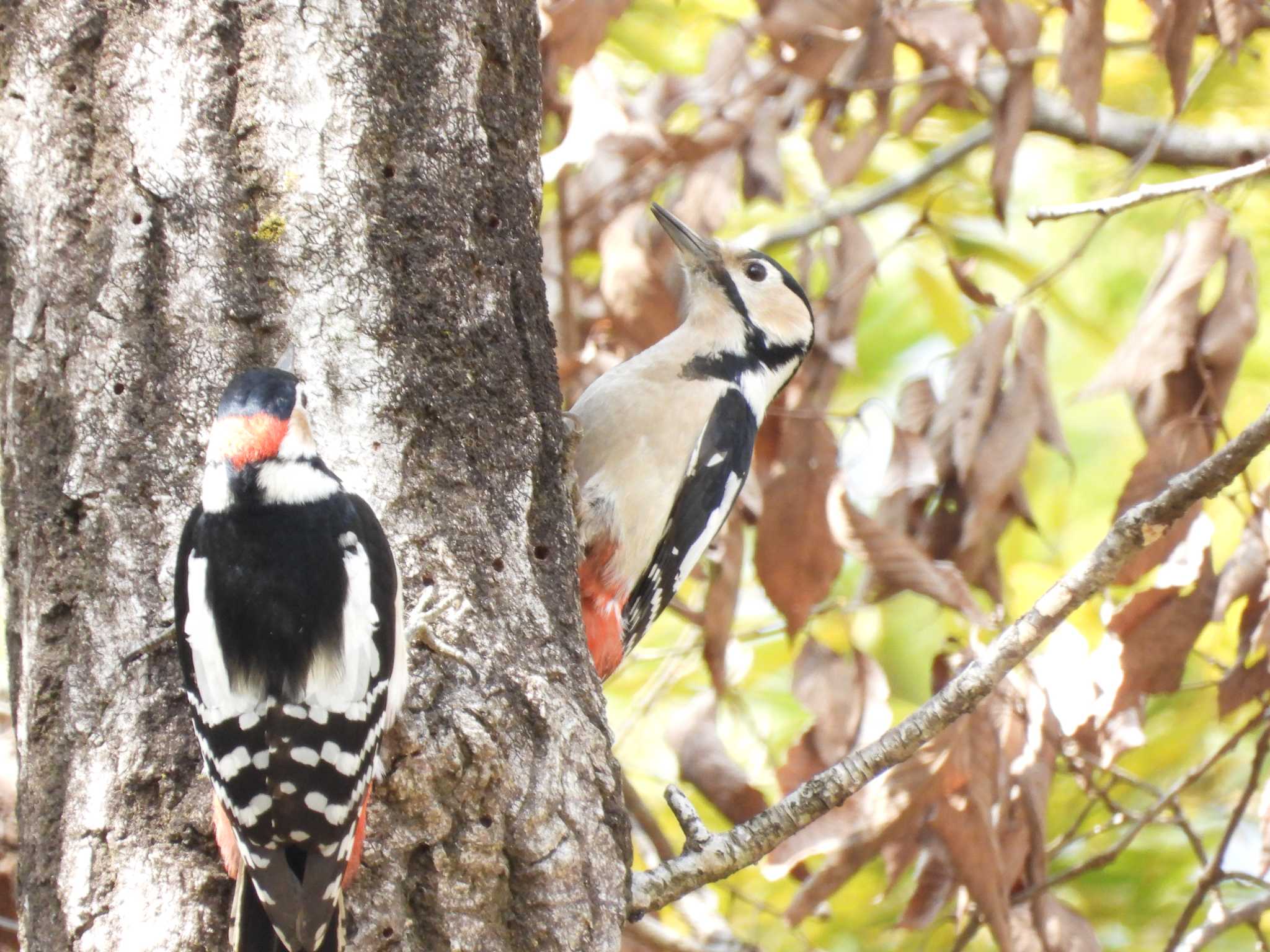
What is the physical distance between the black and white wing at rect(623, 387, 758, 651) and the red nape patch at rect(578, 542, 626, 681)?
0.44 feet

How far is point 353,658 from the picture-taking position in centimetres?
195

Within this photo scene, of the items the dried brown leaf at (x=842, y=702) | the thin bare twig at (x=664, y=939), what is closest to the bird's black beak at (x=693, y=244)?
the dried brown leaf at (x=842, y=702)

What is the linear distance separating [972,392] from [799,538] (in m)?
0.52

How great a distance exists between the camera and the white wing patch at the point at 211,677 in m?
1.91

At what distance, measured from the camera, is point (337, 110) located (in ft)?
7.51

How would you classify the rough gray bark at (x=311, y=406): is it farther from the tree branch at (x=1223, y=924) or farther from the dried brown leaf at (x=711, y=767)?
the tree branch at (x=1223, y=924)

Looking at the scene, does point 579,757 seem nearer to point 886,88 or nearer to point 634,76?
point 886,88

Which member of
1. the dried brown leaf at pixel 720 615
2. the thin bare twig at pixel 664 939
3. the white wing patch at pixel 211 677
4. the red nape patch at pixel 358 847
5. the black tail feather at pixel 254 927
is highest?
the dried brown leaf at pixel 720 615

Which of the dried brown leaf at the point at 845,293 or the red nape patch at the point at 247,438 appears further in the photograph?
the dried brown leaf at the point at 845,293

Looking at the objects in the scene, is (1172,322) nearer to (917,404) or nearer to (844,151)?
(917,404)

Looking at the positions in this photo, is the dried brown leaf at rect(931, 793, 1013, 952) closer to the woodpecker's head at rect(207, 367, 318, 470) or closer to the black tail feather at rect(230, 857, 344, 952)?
the black tail feather at rect(230, 857, 344, 952)

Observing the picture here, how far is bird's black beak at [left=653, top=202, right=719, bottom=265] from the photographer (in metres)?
3.74

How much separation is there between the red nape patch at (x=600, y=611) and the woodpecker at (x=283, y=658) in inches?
46.4

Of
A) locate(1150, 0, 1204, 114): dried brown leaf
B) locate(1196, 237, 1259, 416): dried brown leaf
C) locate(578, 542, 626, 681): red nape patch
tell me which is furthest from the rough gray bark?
locate(1150, 0, 1204, 114): dried brown leaf
